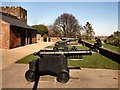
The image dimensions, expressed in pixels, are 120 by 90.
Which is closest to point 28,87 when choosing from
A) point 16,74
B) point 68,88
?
point 68,88

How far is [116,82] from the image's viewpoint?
777 cm

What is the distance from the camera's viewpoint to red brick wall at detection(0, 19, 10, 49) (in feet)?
79.7

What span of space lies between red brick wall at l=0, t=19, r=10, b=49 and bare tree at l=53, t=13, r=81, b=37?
4594 cm

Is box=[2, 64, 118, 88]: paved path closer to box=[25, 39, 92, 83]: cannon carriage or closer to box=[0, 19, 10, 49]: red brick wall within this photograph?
box=[25, 39, 92, 83]: cannon carriage

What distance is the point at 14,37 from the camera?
26.5 meters

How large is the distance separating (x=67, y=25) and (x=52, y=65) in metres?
69.2

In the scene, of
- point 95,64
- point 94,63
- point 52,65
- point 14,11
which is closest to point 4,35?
point 94,63

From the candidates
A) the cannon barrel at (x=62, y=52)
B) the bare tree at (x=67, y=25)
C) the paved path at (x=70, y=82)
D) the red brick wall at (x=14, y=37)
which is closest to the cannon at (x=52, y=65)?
the cannon barrel at (x=62, y=52)

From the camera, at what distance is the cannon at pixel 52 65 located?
132 inches

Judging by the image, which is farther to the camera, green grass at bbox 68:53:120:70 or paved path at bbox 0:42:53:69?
paved path at bbox 0:42:53:69

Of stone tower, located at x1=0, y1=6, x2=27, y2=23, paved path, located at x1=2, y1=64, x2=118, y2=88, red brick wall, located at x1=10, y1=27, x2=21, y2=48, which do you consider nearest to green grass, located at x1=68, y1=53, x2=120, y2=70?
paved path, located at x1=2, y1=64, x2=118, y2=88

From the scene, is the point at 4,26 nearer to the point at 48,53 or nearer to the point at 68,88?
the point at 68,88

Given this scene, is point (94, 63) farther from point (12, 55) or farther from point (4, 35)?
point (4, 35)

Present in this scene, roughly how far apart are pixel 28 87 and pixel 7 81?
124 cm
